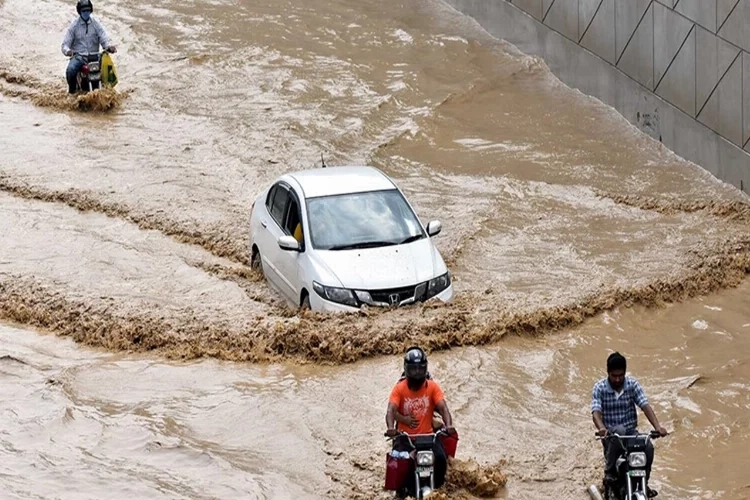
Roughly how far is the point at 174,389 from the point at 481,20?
15.1m

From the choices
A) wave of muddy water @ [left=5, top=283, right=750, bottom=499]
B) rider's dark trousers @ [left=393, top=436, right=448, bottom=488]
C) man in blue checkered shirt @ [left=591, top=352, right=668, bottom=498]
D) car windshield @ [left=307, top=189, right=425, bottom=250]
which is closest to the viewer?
man in blue checkered shirt @ [left=591, top=352, right=668, bottom=498]

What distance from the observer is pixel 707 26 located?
18.6 meters

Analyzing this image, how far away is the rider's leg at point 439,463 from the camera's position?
10.0m

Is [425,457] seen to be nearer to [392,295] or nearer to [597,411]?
[597,411]

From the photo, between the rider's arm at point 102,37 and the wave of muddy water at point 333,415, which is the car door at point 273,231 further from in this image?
the rider's arm at point 102,37

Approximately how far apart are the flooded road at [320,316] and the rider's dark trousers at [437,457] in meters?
0.69

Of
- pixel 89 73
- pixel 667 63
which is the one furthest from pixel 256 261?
pixel 89 73

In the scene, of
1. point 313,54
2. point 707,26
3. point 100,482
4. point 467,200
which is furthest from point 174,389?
point 313,54

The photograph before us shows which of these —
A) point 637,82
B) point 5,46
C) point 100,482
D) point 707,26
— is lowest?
point 5,46

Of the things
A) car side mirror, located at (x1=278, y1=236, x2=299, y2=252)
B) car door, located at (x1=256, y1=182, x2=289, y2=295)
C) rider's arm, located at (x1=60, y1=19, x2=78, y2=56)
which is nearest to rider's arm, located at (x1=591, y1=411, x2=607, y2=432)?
car side mirror, located at (x1=278, y1=236, x2=299, y2=252)

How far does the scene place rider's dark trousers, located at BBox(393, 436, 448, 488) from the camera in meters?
10.0

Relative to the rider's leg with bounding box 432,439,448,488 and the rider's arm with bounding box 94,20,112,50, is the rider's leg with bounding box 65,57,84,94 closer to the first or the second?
the rider's arm with bounding box 94,20,112,50

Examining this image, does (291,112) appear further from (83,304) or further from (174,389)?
(174,389)

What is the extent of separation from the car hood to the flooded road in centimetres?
40
